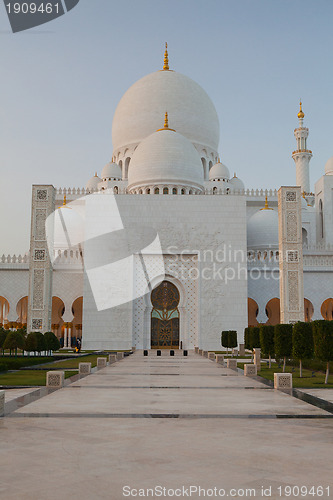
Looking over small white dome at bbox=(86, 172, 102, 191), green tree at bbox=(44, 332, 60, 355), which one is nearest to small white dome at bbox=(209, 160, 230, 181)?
small white dome at bbox=(86, 172, 102, 191)

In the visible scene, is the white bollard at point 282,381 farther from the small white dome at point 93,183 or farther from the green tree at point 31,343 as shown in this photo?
the small white dome at point 93,183

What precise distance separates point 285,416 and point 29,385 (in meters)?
4.79

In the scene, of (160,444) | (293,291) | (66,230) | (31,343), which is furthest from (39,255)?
(160,444)

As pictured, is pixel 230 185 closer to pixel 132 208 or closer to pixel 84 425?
pixel 132 208

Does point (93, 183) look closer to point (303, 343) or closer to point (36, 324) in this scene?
point (36, 324)

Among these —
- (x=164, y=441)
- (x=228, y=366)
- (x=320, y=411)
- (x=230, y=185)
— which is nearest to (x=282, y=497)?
(x=164, y=441)

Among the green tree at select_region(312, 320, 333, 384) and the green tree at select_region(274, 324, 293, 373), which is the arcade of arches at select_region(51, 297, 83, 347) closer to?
the green tree at select_region(274, 324, 293, 373)

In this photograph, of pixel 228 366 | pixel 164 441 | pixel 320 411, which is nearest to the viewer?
pixel 164 441

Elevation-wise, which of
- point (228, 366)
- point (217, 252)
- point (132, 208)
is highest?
point (132, 208)

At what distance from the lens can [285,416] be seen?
5.76 metres

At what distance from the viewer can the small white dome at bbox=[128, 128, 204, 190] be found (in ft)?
83.3

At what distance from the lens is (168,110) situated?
30078mm

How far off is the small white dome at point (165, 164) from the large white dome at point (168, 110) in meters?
3.80

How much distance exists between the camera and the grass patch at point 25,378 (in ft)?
30.5
